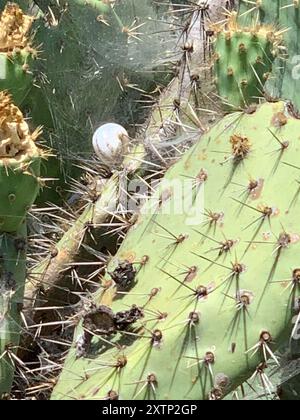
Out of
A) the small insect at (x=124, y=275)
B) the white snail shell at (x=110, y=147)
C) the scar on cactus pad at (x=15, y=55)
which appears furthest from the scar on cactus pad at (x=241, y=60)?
the small insect at (x=124, y=275)

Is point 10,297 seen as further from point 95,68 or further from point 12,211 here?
point 95,68

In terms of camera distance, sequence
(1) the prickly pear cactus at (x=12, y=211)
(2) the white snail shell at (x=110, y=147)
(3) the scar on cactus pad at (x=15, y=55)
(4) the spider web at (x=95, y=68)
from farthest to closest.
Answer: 1. (4) the spider web at (x=95, y=68)
2. (2) the white snail shell at (x=110, y=147)
3. (3) the scar on cactus pad at (x=15, y=55)
4. (1) the prickly pear cactus at (x=12, y=211)

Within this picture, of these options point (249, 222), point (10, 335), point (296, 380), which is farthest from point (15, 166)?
point (296, 380)

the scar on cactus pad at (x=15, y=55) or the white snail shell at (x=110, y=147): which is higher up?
the scar on cactus pad at (x=15, y=55)

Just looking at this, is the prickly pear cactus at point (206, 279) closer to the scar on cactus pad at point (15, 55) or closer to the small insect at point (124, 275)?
the small insect at point (124, 275)

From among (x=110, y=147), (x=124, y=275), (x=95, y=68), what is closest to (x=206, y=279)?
(x=124, y=275)

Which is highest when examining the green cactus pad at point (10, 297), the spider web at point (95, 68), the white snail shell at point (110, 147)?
the spider web at point (95, 68)

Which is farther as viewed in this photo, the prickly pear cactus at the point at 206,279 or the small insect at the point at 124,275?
the small insect at the point at 124,275
